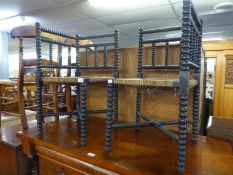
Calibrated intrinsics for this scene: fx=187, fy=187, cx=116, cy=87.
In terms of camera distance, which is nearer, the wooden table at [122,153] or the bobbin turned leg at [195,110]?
the wooden table at [122,153]

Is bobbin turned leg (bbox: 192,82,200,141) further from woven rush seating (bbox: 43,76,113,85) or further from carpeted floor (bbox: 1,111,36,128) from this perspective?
carpeted floor (bbox: 1,111,36,128)

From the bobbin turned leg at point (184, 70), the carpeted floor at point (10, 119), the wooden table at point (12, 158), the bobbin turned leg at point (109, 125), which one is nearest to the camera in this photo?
the bobbin turned leg at point (184, 70)

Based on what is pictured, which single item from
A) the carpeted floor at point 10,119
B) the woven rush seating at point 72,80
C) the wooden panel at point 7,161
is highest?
the woven rush seating at point 72,80

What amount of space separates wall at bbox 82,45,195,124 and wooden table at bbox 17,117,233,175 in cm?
18

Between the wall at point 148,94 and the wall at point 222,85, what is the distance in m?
3.17

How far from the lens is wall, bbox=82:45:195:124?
1.36 meters

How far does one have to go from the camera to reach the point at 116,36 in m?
1.37

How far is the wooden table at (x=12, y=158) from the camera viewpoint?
130 cm

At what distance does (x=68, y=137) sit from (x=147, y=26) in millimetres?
2889

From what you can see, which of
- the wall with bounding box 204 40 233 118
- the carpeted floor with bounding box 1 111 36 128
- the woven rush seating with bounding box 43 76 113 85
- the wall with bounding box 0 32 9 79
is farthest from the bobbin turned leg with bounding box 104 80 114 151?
the wall with bounding box 0 32 9 79

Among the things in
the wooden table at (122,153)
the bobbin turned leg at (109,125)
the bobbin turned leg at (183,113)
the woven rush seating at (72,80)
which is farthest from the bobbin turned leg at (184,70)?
the woven rush seating at (72,80)

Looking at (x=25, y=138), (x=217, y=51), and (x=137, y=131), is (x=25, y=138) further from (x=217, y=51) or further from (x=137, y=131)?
(x=217, y=51)

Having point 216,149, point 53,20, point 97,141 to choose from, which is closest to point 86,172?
point 97,141

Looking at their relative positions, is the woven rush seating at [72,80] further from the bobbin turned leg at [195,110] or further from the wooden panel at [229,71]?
the wooden panel at [229,71]
